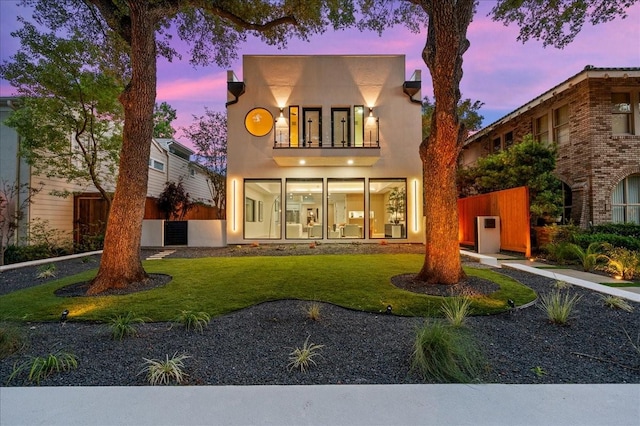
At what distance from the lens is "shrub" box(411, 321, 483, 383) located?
8.32ft

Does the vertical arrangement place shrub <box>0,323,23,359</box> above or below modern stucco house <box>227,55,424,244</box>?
below

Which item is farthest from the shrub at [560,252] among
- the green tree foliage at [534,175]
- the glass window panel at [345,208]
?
the glass window panel at [345,208]

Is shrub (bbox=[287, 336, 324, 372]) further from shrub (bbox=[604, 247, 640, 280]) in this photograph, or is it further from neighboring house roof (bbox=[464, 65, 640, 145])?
neighboring house roof (bbox=[464, 65, 640, 145])

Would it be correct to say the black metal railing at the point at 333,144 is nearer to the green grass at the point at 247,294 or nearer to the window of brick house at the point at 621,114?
the green grass at the point at 247,294

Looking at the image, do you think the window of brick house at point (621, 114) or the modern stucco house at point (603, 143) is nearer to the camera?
the modern stucco house at point (603, 143)

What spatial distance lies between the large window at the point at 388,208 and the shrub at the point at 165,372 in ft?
36.2

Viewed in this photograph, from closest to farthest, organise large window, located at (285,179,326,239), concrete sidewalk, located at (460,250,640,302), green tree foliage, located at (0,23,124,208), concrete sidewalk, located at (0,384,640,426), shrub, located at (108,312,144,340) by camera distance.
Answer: concrete sidewalk, located at (0,384,640,426) < shrub, located at (108,312,144,340) < concrete sidewalk, located at (460,250,640,302) < green tree foliage, located at (0,23,124,208) < large window, located at (285,179,326,239)

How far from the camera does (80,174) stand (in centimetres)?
1080

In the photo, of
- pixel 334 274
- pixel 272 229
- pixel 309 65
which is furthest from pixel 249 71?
pixel 334 274

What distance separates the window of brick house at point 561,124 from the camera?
11812mm

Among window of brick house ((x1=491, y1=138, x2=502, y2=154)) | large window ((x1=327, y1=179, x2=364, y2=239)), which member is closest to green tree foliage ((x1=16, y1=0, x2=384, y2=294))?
large window ((x1=327, y1=179, x2=364, y2=239))

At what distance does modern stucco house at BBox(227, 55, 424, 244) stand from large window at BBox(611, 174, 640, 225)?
6.49 m

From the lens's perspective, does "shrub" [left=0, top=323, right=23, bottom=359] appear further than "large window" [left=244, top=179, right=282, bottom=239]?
No

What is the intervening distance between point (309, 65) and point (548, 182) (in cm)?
981
